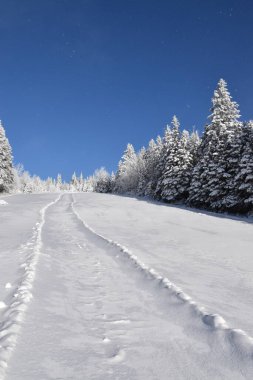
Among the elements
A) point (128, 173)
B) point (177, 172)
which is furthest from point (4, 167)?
point (128, 173)

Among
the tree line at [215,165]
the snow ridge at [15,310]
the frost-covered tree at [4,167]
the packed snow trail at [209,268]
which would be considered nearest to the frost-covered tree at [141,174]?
the tree line at [215,165]

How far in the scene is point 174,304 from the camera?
6027 millimetres

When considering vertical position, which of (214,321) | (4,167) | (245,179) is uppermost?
(4,167)

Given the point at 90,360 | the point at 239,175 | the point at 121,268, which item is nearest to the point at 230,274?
the point at 121,268

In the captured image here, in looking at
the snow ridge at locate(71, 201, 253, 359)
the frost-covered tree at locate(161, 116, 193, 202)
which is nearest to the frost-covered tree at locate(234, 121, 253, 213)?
the frost-covered tree at locate(161, 116, 193, 202)

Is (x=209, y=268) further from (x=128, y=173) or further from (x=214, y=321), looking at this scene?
(x=128, y=173)

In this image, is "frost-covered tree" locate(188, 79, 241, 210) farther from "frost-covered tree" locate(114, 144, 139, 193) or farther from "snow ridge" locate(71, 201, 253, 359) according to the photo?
"frost-covered tree" locate(114, 144, 139, 193)

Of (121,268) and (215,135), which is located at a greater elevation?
(215,135)

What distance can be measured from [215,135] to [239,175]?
8.20 m

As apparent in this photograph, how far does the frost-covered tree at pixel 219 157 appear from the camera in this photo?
1465 inches

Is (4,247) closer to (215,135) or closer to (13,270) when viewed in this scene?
(13,270)

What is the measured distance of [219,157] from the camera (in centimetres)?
3862

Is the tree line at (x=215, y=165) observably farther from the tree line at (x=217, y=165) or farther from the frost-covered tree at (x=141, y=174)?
the frost-covered tree at (x=141, y=174)

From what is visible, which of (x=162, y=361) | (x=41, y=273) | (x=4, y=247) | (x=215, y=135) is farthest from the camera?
(x=215, y=135)
